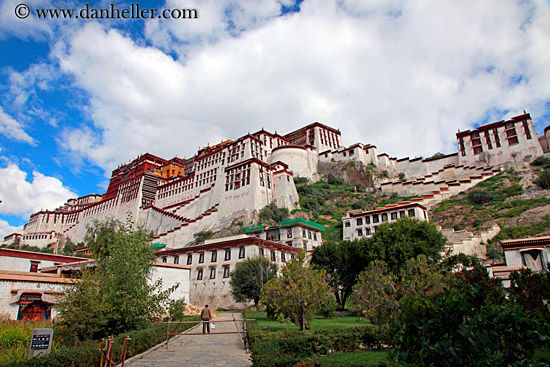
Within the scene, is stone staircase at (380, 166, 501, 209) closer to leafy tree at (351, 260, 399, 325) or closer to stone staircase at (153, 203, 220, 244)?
stone staircase at (153, 203, 220, 244)

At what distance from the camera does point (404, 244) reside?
1059 inches

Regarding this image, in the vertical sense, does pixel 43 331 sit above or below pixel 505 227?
below

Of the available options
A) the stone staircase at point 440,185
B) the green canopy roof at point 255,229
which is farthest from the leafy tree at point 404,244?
the stone staircase at point 440,185

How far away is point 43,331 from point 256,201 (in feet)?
148

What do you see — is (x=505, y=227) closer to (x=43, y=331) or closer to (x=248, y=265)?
(x=248, y=265)

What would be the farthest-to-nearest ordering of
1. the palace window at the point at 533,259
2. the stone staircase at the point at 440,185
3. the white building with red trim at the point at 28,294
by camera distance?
the stone staircase at the point at 440,185 → the palace window at the point at 533,259 → the white building with red trim at the point at 28,294

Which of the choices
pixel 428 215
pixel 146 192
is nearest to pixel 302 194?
pixel 428 215

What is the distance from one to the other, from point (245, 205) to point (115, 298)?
4083cm

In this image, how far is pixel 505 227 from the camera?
38.6m

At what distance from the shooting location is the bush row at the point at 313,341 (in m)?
9.79

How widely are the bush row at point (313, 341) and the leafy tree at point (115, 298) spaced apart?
15.6 feet

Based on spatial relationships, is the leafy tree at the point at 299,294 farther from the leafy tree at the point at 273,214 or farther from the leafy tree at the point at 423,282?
the leafy tree at the point at 273,214

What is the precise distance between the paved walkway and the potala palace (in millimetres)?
8810

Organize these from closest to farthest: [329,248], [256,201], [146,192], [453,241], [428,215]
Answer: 1. [329,248]
2. [453,241]
3. [428,215]
4. [256,201]
5. [146,192]
